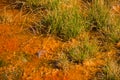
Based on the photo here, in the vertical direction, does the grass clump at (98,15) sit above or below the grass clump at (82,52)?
above

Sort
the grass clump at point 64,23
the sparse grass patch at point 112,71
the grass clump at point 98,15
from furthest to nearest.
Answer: the grass clump at point 98,15
the grass clump at point 64,23
the sparse grass patch at point 112,71

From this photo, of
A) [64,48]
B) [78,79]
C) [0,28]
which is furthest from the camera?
[0,28]

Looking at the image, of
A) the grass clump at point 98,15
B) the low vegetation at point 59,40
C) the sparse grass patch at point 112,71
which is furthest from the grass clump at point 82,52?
the grass clump at point 98,15

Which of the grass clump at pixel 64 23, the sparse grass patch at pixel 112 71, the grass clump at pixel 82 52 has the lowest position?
the sparse grass patch at pixel 112 71

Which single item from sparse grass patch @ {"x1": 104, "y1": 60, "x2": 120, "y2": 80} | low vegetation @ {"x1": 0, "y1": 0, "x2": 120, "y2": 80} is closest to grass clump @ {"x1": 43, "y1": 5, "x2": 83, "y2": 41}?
low vegetation @ {"x1": 0, "y1": 0, "x2": 120, "y2": 80}

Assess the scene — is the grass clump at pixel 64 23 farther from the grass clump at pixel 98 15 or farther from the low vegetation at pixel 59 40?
the grass clump at pixel 98 15

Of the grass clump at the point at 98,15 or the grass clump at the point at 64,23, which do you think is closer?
the grass clump at the point at 64,23

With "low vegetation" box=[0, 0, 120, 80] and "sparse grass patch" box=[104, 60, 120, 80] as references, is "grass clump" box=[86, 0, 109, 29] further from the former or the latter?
"sparse grass patch" box=[104, 60, 120, 80]

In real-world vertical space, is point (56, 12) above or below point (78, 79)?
above

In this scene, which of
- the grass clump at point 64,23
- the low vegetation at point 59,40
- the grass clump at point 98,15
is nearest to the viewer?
the low vegetation at point 59,40

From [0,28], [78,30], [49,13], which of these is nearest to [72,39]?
[78,30]

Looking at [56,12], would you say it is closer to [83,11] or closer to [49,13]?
[49,13]
